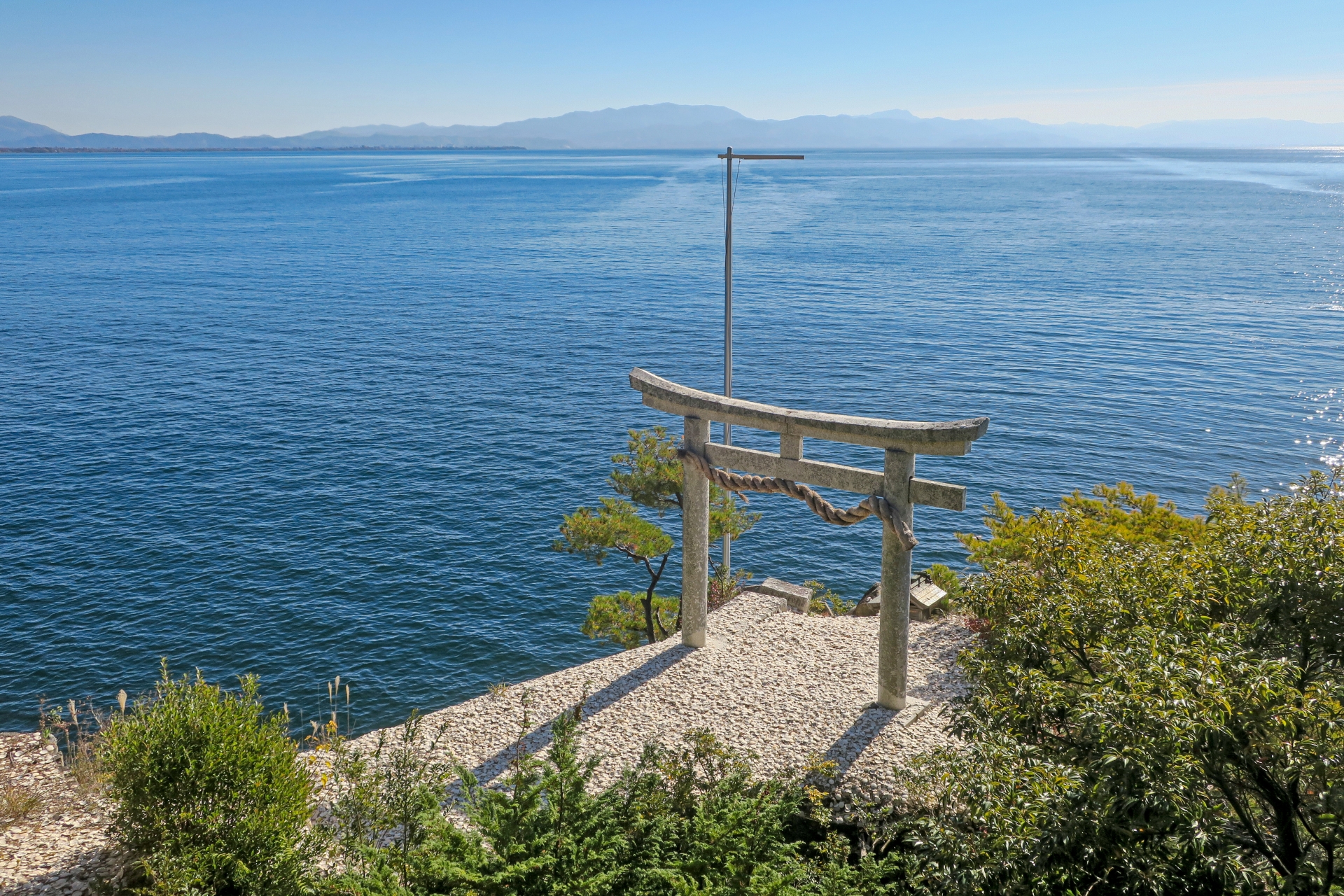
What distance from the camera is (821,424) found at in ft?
51.1

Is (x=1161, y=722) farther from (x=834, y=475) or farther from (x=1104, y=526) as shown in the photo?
(x=1104, y=526)

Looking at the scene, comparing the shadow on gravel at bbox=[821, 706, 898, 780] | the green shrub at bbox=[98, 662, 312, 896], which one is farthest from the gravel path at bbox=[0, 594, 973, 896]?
the green shrub at bbox=[98, 662, 312, 896]

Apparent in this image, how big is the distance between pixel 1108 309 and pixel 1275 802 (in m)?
65.1

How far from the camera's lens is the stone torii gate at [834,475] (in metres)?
14.8

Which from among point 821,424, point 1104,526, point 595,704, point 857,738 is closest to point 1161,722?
point 857,738

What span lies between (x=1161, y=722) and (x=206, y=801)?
10.7 meters

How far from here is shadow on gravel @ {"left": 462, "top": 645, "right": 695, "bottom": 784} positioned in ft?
49.8

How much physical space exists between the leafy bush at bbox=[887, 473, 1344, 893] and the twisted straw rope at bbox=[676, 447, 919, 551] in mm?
3375

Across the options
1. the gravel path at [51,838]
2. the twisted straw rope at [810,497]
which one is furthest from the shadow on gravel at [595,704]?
the gravel path at [51,838]

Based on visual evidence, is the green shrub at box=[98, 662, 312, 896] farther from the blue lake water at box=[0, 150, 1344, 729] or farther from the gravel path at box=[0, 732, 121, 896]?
the blue lake water at box=[0, 150, 1344, 729]

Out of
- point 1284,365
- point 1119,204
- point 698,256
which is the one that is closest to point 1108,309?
point 1284,365

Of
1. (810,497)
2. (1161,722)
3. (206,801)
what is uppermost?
(1161,722)

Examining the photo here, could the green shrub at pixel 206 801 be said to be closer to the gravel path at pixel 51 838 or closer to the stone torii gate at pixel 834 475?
the gravel path at pixel 51 838

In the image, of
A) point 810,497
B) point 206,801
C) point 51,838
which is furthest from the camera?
point 810,497
